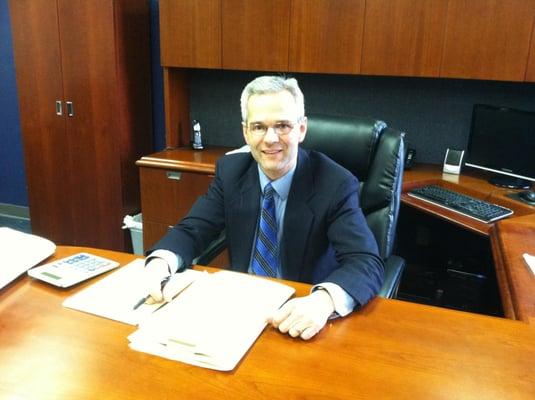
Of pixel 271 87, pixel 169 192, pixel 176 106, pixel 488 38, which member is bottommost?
pixel 169 192

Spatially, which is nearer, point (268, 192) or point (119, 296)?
point (119, 296)

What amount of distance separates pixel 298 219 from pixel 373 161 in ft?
1.26

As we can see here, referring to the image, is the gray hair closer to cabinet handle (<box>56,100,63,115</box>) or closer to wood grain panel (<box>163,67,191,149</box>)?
wood grain panel (<box>163,67,191,149</box>)

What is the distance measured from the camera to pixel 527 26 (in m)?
2.11

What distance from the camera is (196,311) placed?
1.04m

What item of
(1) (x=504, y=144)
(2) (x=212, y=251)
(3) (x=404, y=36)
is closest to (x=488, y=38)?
(3) (x=404, y=36)

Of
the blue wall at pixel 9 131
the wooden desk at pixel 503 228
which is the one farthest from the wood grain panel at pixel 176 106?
the blue wall at pixel 9 131

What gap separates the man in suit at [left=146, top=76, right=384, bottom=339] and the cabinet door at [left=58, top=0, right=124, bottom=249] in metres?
1.52

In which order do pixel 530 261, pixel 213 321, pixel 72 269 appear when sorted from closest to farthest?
pixel 213 321 < pixel 72 269 < pixel 530 261

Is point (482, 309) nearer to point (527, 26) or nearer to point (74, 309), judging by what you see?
point (527, 26)

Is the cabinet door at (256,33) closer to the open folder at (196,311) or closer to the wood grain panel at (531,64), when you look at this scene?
the wood grain panel at (531,64)

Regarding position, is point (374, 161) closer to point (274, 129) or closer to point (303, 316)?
point (274, 129)

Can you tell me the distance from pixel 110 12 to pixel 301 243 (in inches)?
76.0

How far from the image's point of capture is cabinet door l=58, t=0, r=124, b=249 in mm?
2721
